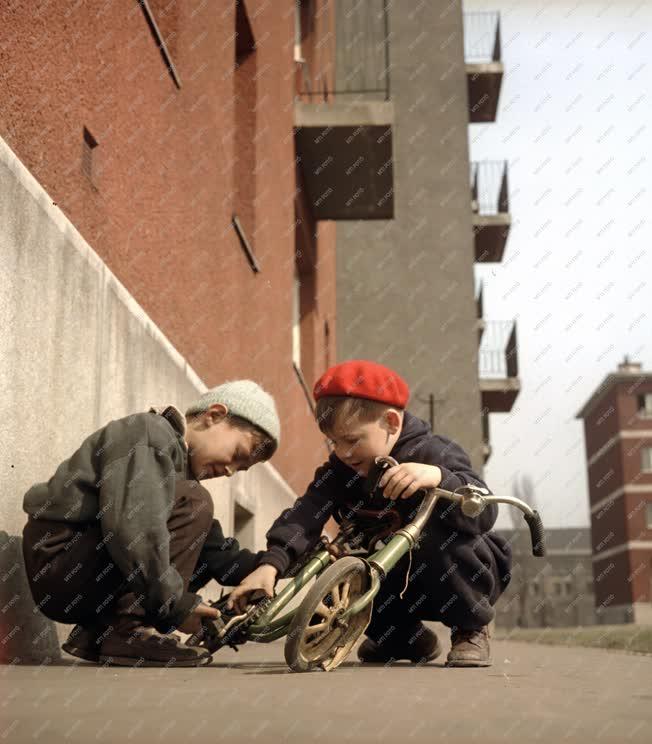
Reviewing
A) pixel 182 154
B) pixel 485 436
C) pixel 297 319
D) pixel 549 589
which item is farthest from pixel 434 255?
pixel 549 589

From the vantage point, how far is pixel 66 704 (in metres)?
1.99

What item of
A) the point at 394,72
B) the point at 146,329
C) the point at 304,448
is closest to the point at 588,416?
the point at 394,72

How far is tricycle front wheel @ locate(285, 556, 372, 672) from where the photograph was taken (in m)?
2.73

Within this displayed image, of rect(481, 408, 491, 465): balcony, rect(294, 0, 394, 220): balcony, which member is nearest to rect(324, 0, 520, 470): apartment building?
rect(481, 408, 491, 465): balcony

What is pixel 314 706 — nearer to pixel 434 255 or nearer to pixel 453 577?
pixel 453 577

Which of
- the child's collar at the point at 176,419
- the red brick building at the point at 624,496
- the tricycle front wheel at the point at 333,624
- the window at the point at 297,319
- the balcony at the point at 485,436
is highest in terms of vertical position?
the window at the point at 297,319

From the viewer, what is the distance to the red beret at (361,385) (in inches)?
129

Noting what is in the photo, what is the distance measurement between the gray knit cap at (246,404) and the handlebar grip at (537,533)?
2.94 ft

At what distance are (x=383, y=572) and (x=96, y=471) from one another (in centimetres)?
90

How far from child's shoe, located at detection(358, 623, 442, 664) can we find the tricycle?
0.46 m

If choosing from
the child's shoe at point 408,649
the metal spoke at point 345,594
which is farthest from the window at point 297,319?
the metal spoke at point 345,594

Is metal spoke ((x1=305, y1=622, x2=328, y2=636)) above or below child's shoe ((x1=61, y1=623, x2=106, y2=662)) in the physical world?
above

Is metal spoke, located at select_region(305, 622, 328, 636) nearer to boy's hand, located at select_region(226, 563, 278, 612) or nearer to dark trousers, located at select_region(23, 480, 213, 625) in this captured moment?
boy's hand, located at select_region(226, 563, 278, 612)

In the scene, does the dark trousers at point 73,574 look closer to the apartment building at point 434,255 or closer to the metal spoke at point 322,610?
the metal spoke at point 322,610
